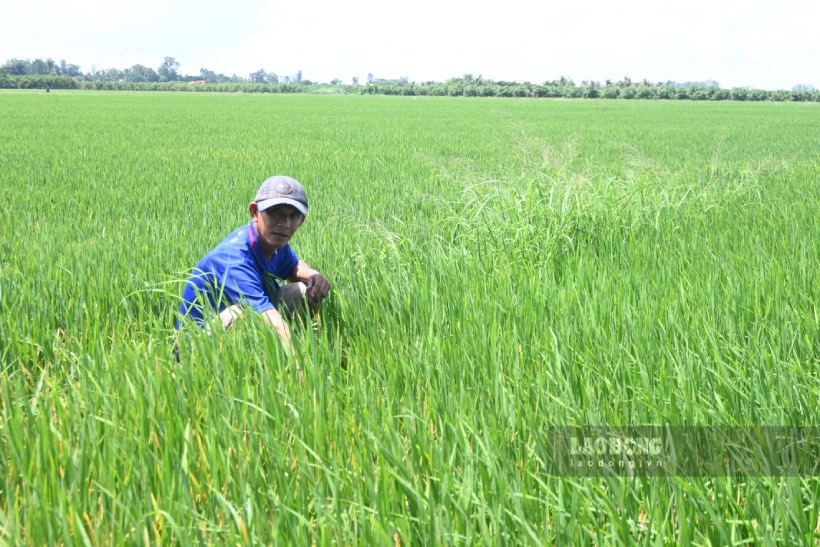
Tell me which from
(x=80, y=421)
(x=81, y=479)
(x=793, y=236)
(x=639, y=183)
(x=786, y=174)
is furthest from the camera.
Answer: (x=786, y=174)

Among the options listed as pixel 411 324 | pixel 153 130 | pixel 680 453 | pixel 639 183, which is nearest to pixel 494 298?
pixel 411 324

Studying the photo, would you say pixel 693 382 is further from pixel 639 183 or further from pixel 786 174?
pixel 786 174

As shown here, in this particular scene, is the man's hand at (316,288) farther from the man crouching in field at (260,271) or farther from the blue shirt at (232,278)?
the blue shirt at (232,278)

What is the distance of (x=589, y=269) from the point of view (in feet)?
10.1

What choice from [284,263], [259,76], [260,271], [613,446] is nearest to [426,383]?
[613,446]

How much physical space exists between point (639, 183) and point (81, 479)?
15.4 feet

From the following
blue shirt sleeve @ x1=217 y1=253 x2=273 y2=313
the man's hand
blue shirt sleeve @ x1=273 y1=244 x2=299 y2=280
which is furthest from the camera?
blue shirt sleeve @ x1=273 y1=244 x2=299 y2=280

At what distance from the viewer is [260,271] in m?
2.83

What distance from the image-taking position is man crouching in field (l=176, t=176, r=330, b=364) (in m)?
2.53

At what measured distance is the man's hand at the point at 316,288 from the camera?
2814 millimetres

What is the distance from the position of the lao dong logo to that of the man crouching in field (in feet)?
3.82

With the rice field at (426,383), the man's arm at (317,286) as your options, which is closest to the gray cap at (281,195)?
the man's arm at (317,286)

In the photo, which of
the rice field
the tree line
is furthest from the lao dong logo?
the tree line

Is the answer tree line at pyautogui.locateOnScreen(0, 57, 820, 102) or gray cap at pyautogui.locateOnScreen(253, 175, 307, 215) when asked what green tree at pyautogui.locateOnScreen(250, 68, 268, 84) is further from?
gray cap at pyautogui.locateOnScreen(253, 175, 307, 215)
